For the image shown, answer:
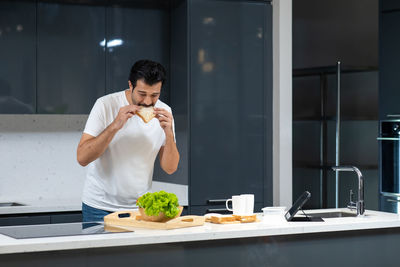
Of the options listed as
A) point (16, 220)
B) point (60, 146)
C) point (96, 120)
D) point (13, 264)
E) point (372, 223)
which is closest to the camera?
point (13, 264)

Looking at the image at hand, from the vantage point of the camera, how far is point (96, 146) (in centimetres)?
308

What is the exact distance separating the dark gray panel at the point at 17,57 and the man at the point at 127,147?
123 cm

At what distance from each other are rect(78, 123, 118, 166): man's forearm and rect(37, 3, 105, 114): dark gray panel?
1333 millimetres

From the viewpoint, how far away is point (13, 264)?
2242 millimetres

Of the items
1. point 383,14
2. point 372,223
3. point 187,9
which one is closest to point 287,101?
point 187,9

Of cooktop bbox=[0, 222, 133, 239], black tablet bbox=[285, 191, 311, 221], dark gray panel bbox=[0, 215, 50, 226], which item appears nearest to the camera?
cooktop bbox=[0, 222, 133, 239]

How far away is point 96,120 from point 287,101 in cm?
193

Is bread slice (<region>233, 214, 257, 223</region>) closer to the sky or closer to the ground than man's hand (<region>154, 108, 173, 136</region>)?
closer to the ground

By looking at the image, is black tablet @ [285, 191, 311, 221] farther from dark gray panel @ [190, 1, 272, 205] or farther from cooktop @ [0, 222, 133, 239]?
dark gray panel @ [190, 1, 272, 205]

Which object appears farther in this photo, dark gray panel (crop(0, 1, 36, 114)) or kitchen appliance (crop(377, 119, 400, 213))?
kitchen appliance (crop(377, 119, 400, 213))

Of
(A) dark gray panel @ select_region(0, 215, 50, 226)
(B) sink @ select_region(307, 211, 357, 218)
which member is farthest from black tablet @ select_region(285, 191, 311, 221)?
(A) dark gray panel @ select_region(0, 215, 50, 226)

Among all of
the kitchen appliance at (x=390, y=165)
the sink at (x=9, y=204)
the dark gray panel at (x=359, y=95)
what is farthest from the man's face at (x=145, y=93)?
the dark gray panel at (x=359, y=95)

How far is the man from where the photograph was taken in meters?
3.15

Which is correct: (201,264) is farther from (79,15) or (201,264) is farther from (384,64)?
(384,64)
